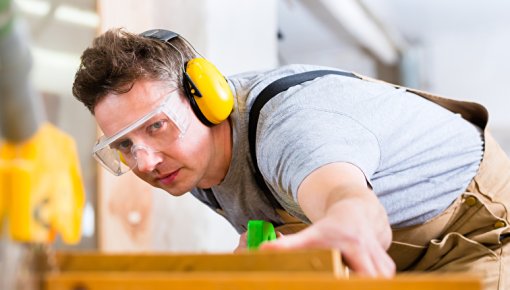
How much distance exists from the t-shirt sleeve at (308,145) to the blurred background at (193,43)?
81 centimetres

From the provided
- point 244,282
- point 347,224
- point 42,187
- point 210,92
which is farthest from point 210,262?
point 42,187

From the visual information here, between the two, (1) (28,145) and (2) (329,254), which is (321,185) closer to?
(2) (329,254)

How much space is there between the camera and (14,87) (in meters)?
1.61

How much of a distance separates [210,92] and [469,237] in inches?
26.9

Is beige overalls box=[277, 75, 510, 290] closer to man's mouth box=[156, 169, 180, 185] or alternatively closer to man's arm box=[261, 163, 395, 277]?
man's mouth box=[156, 169, 180, 185]

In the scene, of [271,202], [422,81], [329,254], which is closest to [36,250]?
[329,254]

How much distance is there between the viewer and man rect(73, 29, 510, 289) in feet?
4.39

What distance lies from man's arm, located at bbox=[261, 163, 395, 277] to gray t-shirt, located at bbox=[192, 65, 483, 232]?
0.04 metres

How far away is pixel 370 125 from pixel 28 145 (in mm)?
877

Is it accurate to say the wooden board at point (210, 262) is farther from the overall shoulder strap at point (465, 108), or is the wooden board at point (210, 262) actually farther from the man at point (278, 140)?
the overall shoulder strap at point (465, 108)

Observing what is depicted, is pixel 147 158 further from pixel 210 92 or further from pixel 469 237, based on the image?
pixel 469 237

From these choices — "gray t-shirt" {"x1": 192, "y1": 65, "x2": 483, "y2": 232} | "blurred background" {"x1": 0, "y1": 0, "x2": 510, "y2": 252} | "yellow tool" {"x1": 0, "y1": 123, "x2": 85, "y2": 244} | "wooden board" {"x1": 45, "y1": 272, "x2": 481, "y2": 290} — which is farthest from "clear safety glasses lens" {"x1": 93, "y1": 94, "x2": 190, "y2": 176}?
"wooden board" {"x1": 45, "y1": 272, "x2": 481, "y2": 290}

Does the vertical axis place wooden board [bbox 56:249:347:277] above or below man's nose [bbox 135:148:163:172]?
above

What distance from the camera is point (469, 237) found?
1.59 metres
